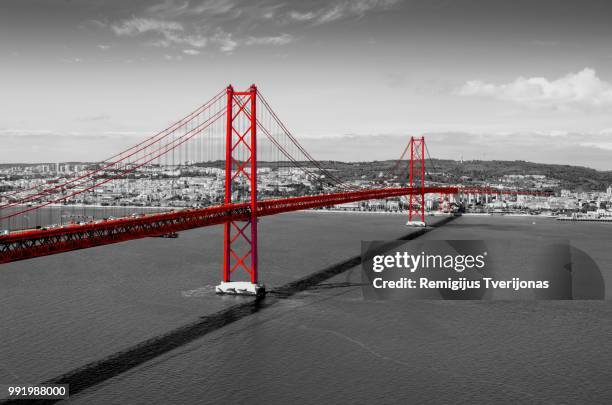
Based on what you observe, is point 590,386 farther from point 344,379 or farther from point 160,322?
point 160,322

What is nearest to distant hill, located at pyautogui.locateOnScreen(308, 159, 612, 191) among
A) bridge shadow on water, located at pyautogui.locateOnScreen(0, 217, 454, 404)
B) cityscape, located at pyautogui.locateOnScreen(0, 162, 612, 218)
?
cityscape, located at pyautogui.locateOnScreen(0, 162, 612, 218)

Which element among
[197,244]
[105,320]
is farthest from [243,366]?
[197,244]

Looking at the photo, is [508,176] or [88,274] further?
[508,176]

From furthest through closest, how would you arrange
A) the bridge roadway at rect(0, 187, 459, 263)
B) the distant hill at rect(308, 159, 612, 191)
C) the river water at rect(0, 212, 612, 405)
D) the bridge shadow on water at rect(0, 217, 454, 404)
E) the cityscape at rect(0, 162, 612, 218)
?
1. the distant hill at rect(308, 159, 612, 191)
2. the cityscape at rect(0, 162, 612, 218)
3. the bridge shadow on water at rect(0, 217, 454, 404)
4. the river water at rect(0, 212, 612, 405)
5. the bridge roadway at rect(0, 187, 459, 263)

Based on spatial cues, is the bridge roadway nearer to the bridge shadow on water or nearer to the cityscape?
the bridge shadow on water

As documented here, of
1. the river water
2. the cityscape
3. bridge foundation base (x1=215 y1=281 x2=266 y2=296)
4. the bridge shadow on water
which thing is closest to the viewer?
the river water
